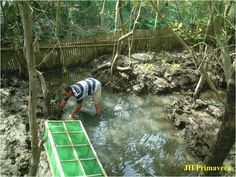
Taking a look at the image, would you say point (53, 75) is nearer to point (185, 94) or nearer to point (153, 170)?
point (185, 94)

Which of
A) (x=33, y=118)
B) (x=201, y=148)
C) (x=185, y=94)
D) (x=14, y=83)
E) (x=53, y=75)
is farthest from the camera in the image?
(x=53, y=75)

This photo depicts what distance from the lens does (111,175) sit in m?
5.93

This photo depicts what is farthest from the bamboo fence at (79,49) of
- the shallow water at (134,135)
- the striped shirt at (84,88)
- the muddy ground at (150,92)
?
the shallow water at (134,135)

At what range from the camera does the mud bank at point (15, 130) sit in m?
5.66

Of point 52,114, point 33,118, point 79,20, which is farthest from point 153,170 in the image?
point 79,20

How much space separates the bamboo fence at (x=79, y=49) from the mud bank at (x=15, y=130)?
2.33ft

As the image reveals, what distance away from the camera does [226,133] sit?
387 centimetres

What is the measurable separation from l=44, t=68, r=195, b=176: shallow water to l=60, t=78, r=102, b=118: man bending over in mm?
339

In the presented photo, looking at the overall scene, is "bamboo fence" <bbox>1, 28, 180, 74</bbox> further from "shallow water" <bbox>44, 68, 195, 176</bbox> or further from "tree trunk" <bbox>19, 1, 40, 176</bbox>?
"tree trunk" <bbox>19, 1, 40, 176</bbox>

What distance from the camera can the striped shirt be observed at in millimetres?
7160

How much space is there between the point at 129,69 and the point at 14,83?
358 centimetres

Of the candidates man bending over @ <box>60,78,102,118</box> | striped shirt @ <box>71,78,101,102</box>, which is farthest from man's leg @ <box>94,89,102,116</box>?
striped shirt @ <box>71,78,101,102</box>

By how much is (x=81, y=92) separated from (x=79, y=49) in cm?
348

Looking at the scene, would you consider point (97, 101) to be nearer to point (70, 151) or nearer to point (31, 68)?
point (70, 151)
